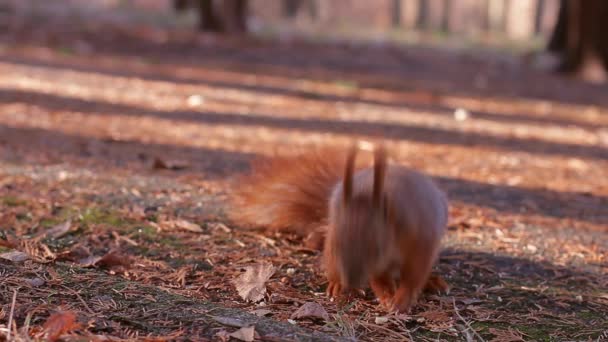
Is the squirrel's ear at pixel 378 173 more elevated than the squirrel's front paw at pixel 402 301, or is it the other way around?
the squirrel's ear at pixel 378 173

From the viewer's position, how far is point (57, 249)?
2.86 meters

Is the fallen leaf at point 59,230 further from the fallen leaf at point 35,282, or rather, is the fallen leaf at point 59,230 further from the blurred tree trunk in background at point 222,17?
the blurred tree trunk in background at point 222,17

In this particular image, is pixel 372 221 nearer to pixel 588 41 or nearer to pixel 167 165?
pixel 167 165

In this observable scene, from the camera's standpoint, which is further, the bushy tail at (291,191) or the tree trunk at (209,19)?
the tree trunk at (209,19)

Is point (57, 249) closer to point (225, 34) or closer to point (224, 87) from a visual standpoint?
point (224, 87)

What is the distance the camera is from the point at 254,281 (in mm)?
2645

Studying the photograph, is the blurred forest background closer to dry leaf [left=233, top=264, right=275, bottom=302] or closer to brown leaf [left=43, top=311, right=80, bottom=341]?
dry leaf [left=233, top=264, right=275, bottom=302]

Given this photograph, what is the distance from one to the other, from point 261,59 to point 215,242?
8.85 m

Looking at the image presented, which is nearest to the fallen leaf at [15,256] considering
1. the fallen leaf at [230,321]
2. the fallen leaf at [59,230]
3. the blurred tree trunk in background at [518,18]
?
the fallen leaf at [59,230]

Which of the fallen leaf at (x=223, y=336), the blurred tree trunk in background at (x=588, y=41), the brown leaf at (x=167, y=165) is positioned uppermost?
the fallen leaf at (x=223, y=336)

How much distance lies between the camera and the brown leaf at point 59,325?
1915mm

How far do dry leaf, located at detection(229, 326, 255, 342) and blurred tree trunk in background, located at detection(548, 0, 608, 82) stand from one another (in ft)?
35.0

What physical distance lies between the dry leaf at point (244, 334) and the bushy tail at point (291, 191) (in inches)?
37.3

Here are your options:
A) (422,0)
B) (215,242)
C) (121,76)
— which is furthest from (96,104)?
(422,0)
